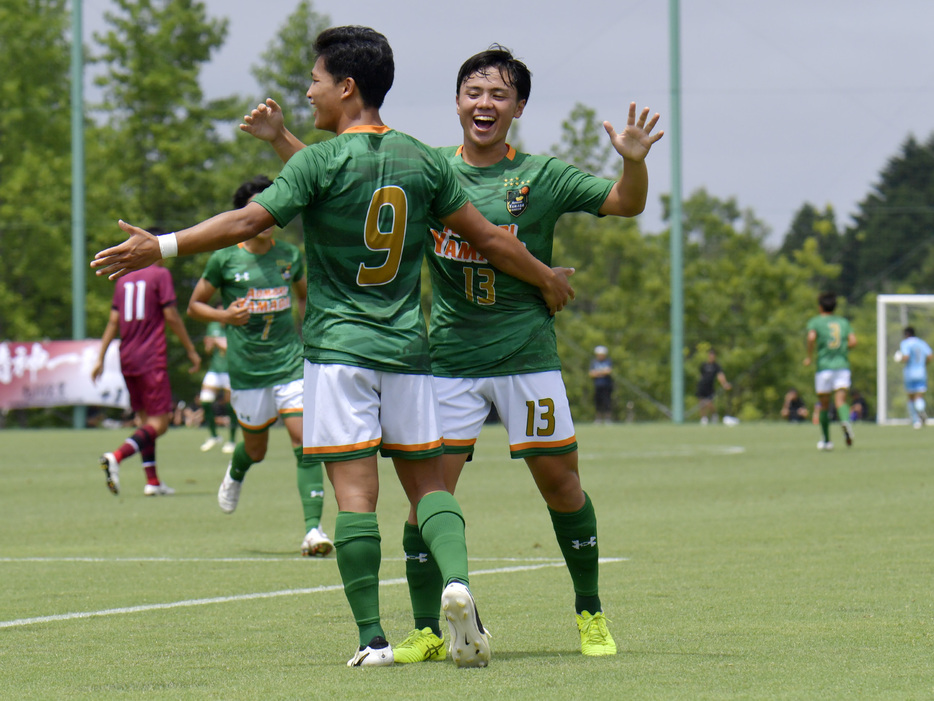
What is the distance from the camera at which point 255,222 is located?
4371mm

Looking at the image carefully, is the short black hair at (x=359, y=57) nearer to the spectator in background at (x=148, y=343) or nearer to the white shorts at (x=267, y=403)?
the white shorts at (x=267, y=403)

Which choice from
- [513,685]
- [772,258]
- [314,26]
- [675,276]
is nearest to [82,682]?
[513,685]

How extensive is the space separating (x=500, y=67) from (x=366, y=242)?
107 cm

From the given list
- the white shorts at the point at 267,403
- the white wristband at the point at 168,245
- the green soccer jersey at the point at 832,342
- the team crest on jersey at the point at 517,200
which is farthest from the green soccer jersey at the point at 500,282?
the green soccer jersey at the point at 832,342

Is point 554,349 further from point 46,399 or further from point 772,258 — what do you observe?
point 772,258

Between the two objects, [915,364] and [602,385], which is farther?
[602,385]

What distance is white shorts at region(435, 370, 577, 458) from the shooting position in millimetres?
5156

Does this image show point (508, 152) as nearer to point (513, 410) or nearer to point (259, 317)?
point (513, 410)

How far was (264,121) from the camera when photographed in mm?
5207

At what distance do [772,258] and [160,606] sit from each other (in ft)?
194

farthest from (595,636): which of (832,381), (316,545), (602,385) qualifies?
(602,385)

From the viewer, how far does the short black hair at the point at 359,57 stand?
4.69 m

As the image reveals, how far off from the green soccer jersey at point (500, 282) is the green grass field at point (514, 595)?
1.02 metres

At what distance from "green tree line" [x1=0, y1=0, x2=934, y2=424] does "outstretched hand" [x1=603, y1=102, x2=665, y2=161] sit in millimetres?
33573
